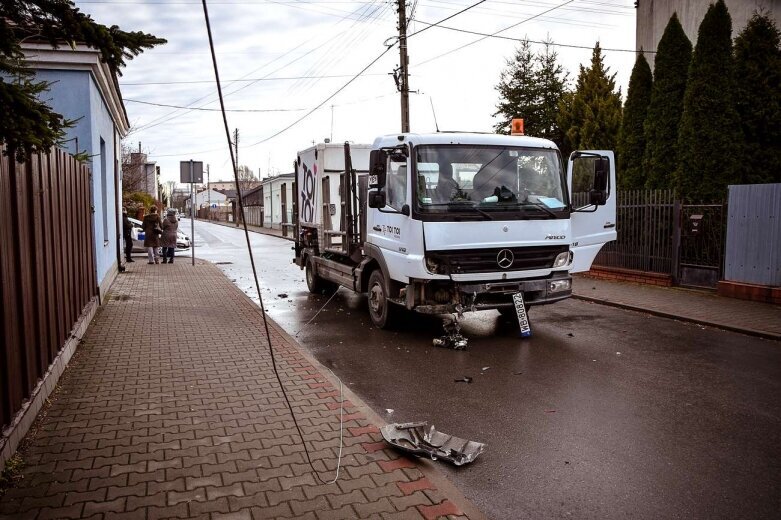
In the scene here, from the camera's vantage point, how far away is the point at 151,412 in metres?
5.20

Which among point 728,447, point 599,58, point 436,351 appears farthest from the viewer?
point 599,58

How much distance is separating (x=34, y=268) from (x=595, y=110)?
2032 cm

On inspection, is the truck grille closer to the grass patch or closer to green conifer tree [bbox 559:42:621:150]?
the grass patch

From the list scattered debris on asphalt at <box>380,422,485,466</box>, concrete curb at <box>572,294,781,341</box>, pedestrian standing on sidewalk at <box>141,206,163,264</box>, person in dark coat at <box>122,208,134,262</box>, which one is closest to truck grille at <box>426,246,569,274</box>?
concrete curb at <box>572,294,781,341</box>

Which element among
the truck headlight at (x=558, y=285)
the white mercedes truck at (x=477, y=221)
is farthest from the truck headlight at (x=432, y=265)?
the truck headlight at (x=558, y=285)

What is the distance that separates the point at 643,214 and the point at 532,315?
522 centimetres

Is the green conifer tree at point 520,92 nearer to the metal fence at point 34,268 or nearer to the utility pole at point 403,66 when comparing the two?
the utility pole at point 403,66

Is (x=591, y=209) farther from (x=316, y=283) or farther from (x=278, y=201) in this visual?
(x=278, y=201)

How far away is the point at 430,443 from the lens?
177 inches

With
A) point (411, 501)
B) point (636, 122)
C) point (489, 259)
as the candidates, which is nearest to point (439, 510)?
point (411, 501)

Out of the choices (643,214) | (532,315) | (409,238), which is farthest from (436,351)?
(643,214)

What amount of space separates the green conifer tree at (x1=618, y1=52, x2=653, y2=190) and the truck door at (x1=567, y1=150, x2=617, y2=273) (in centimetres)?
809

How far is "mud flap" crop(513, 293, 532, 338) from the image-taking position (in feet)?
27.2

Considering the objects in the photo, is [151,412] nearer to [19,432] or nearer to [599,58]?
[19,432]
